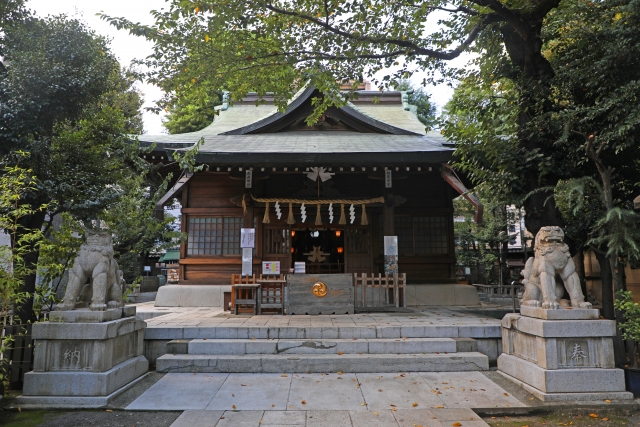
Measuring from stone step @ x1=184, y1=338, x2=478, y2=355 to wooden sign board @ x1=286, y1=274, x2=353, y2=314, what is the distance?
109 inches

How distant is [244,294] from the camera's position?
1050 centimetres

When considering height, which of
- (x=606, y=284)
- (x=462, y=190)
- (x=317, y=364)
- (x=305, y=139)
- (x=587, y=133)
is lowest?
(x=317, y=364)

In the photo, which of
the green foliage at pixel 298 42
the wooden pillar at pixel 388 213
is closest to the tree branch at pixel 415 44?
the green foliage at pixel 298 42

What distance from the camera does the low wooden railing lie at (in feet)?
34.3

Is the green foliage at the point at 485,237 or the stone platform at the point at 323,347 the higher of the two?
the green foliage at the point at 485,237

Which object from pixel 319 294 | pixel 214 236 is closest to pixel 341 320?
pixel 319 294

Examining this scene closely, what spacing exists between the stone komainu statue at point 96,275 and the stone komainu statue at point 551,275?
20.9 feet

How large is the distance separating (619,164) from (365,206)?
6.57 meters

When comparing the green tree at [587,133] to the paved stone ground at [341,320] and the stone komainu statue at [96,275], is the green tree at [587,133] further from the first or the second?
the stone komainu statue at [96,275]

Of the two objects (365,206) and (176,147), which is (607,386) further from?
(176,147)

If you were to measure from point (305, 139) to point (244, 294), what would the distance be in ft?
18.2

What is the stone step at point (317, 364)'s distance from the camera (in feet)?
21.6

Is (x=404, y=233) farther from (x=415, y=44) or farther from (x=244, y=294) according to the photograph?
(x=415, y=44)

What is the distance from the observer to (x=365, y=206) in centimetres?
1246
